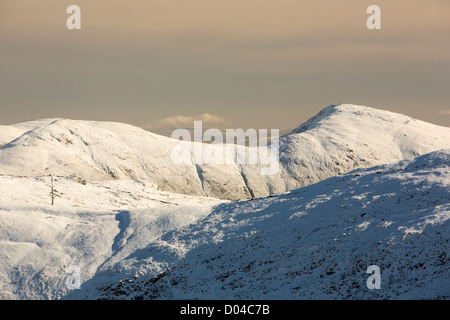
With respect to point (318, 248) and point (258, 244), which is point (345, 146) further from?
point (318, 248)

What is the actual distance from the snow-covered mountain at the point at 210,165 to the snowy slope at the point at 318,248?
3160 inches

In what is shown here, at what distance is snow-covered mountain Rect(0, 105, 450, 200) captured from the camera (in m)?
125

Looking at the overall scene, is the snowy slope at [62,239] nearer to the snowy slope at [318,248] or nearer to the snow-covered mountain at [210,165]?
the snowy slope at [318,248]

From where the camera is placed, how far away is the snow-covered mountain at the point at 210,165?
12494cm

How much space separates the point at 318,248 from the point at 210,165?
126 m

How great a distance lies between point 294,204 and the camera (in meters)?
40.3

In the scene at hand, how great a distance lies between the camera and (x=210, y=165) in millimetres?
156500

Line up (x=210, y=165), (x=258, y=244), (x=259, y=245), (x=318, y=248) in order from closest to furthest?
(x=318, y=248)
(x=259, y=245)
(x=258, y=244)
(x=210, y=165)

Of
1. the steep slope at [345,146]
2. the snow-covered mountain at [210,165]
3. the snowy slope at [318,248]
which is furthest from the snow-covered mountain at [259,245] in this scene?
the steep slope at [345,146]

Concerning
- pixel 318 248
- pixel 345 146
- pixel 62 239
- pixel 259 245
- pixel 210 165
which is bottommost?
pixel 210 165

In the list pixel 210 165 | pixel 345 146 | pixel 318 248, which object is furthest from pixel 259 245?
pixel 345 146
